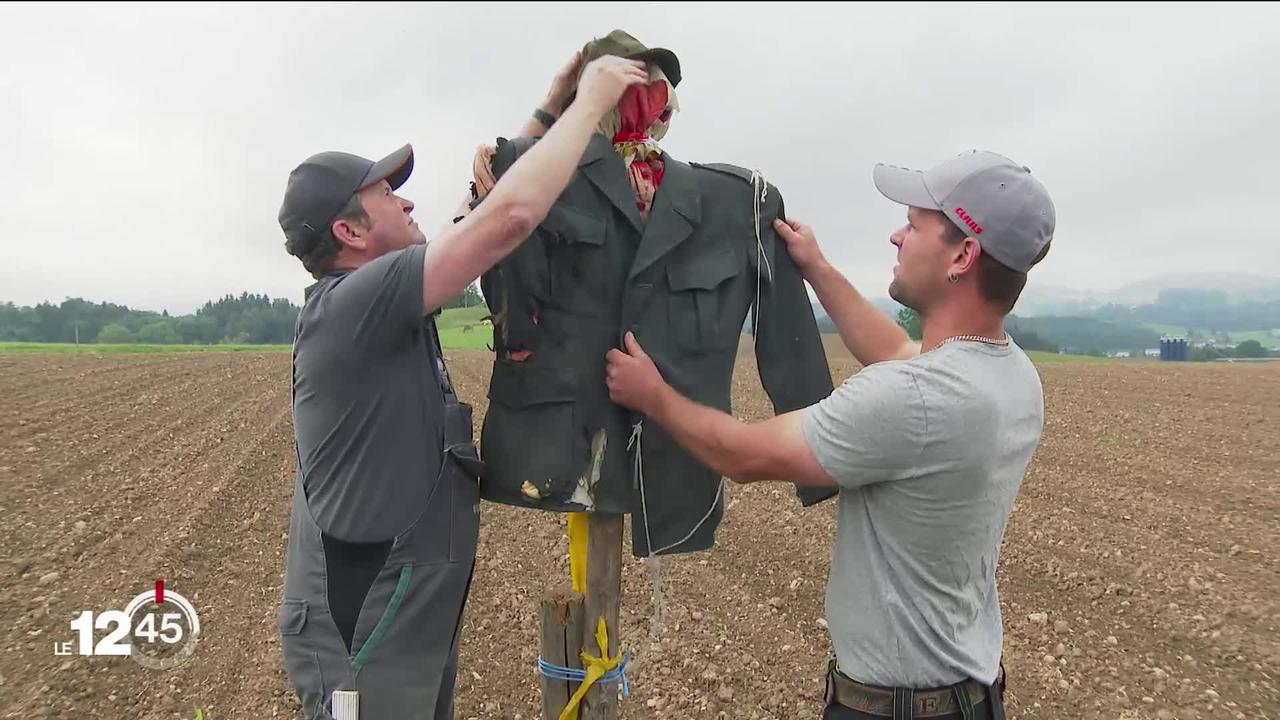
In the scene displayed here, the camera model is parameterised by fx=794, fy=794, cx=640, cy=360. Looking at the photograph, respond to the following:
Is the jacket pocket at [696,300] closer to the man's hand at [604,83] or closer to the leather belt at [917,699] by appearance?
the man's hand at [604,83]

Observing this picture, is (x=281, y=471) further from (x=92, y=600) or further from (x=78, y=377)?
(x=78, y=377)

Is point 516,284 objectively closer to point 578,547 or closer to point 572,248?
point 572,248

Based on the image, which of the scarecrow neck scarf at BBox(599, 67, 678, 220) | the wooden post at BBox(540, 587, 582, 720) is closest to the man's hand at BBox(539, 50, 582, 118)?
the scarecrow neck scarf at BBox(599, 67, 678, 220)

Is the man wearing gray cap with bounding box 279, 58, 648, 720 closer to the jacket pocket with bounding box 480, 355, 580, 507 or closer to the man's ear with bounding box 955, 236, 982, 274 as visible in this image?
the jacket pocket with bounding box 480, 355, 580, 507

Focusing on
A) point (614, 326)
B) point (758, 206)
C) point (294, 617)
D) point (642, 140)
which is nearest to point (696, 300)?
point (614, 326)

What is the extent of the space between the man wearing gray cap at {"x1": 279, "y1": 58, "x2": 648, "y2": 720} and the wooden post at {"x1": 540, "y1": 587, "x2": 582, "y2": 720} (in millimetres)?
426

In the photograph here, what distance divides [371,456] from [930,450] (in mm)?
1309

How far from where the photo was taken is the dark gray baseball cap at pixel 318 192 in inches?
78.0

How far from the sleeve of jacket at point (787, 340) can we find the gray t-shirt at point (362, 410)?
39.9 inches

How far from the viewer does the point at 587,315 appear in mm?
2166

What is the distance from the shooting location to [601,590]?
243 centimetres

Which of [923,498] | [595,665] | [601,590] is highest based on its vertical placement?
[923,498]

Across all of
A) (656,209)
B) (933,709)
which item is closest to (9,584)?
(656,209)

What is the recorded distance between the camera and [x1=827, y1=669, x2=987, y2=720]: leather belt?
71.4 inches
